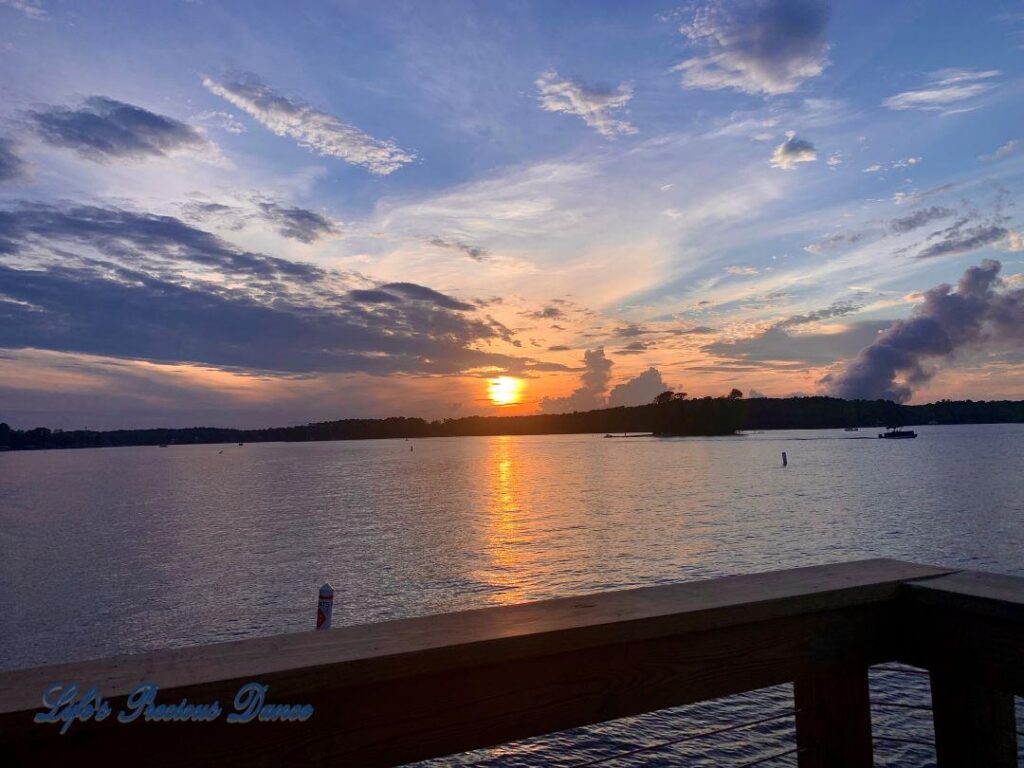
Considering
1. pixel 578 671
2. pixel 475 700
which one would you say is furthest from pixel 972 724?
pixel 475 700

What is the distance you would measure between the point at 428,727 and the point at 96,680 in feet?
2.83

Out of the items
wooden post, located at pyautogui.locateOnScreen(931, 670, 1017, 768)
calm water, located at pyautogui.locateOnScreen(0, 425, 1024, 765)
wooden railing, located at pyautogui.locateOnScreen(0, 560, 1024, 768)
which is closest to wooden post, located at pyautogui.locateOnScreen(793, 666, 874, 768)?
wooden railing, located at pyautogui.locateOnScreen(0, 560, 1024, 768)

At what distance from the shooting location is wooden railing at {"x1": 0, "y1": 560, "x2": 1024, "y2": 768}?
1775 millimetres

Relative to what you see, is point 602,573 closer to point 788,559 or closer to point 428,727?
point 788,559

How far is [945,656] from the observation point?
2623 mm

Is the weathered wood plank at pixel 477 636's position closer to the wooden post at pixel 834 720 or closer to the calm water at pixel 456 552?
the wooden post at pixel 834 720

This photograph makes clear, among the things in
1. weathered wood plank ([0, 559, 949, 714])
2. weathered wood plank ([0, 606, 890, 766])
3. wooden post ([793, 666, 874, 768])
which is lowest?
wooden post ([793, 666, 874, 768])

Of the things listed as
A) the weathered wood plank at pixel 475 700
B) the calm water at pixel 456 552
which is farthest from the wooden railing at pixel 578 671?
the calm water at pixel 456 552

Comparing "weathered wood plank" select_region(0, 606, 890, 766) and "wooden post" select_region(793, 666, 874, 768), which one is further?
"wooden post" select_region(793, 666, 874, 768)

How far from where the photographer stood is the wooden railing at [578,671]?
5.82ft

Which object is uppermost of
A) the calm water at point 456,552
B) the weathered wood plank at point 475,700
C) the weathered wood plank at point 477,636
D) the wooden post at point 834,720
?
the weathered wood plank at point 477,636

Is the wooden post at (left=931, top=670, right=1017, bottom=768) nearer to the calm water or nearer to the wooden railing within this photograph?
the wooden railing

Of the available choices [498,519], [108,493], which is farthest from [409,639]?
[108,493]

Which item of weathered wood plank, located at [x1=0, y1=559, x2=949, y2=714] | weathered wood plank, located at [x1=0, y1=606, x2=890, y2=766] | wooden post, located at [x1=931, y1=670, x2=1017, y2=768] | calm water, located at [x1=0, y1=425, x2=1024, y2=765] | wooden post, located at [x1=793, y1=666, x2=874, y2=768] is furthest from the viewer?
calm water, located at [x1=0, y1=425, x2=1024, y2=765]
